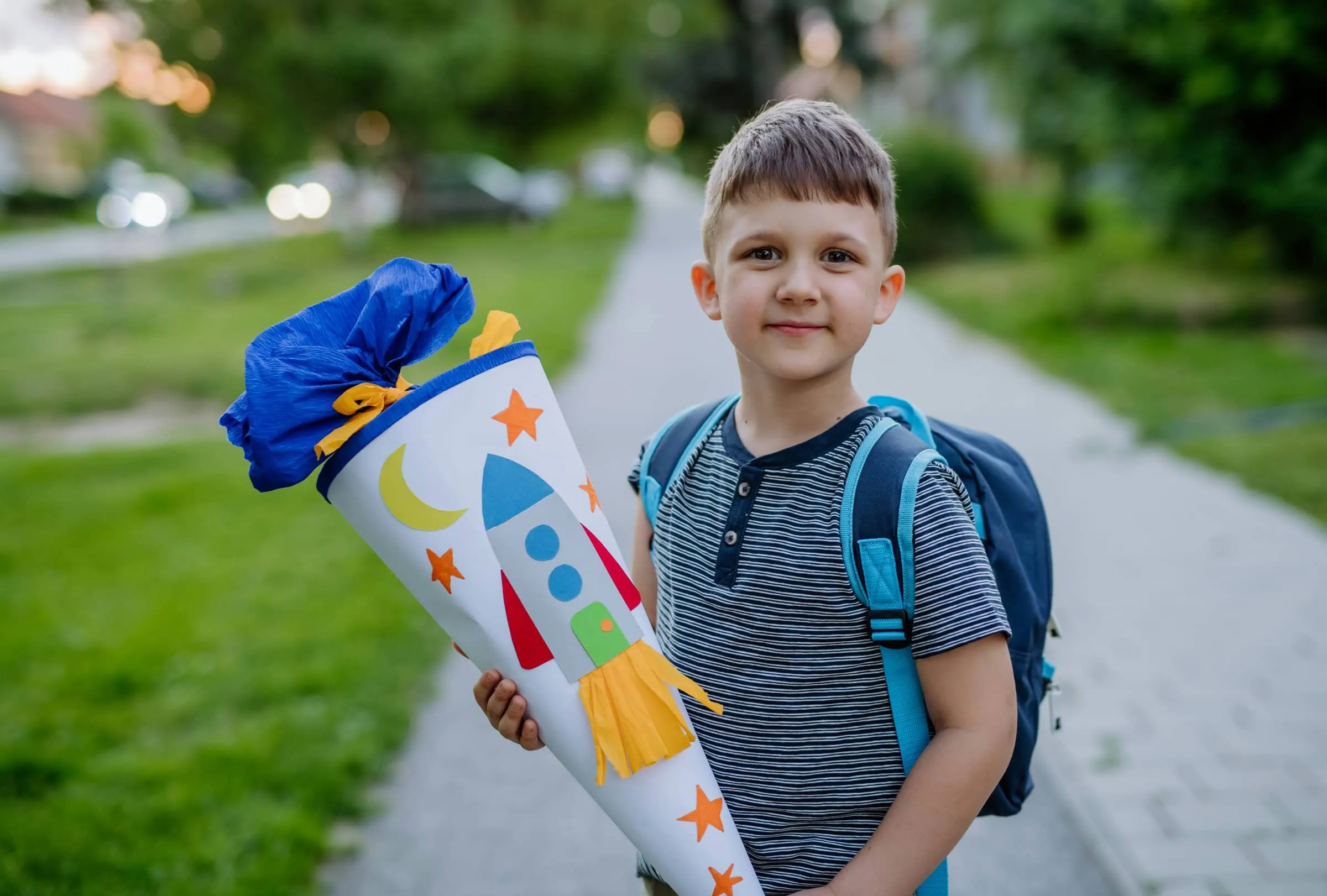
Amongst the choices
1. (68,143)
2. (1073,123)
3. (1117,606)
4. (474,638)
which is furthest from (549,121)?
(68,143)

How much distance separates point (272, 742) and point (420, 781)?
571 mm

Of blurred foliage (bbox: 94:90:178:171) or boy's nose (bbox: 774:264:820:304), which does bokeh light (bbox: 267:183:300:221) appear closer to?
blurred foliage (bbox: 94:90:178:171)

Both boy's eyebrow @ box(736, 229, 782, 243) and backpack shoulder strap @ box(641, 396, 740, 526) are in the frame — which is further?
backpack shoulder strap @ box(641, 396, 740, 526)

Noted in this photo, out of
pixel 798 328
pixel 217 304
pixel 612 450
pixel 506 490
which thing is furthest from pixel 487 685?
pixel 217 304

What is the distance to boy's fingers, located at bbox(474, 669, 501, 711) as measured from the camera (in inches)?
53.9

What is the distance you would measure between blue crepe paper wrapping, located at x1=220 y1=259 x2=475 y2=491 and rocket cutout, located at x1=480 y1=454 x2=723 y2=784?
195mm

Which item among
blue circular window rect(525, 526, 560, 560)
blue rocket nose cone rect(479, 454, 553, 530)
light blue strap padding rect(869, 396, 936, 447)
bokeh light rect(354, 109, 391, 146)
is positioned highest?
bokeh light rect(354, 109, 391, 146)

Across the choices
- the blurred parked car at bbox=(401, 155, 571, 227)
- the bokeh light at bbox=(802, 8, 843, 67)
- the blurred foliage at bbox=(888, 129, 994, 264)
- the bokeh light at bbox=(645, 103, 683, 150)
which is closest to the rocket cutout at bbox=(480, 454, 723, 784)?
the blurred foliage at bbox=(888, 129, 994, 264)

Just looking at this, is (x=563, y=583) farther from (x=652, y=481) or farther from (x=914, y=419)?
(x=914, y=419)

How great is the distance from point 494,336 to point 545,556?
28 centimetres

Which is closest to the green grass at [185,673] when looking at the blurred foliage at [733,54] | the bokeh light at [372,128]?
the bokeh light at [372,128]

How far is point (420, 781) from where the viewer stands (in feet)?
12.1

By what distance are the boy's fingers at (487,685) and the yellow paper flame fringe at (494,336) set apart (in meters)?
0.39

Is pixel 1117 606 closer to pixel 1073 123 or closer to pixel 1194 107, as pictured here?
pixel 1194 107
